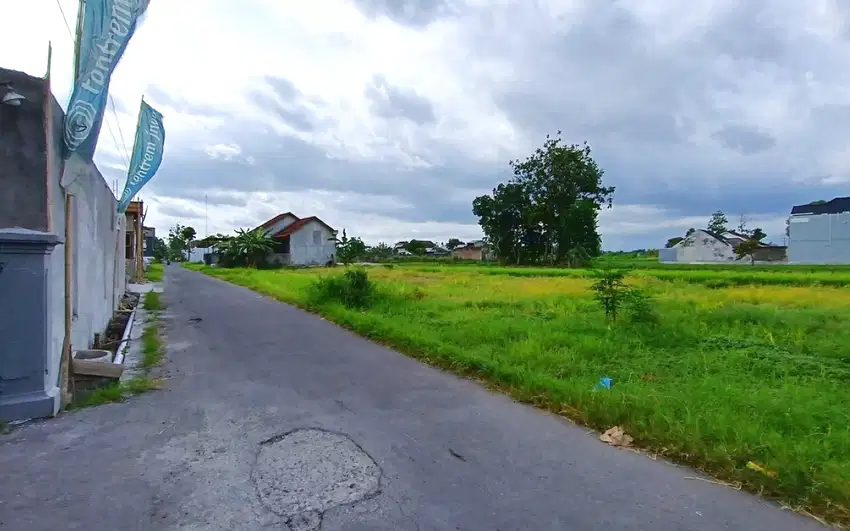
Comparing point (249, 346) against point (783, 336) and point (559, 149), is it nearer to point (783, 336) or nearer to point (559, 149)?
point (783, 336)

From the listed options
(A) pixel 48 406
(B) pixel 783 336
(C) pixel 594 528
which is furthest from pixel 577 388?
(B) pixel 783 336

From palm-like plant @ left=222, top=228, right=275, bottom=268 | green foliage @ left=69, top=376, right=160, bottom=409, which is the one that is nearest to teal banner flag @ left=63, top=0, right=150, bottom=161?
green foliage @ left=69, top=376, right=160, bottom=409

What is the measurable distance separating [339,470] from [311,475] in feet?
0.65

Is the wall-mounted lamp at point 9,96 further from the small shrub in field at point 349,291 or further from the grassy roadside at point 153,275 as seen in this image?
the grassy roadside at point 153,275

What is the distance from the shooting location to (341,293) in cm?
1254

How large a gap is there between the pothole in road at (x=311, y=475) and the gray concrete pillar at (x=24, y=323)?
2.22 meters

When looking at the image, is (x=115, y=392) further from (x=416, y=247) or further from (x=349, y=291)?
(x=416, y=247)

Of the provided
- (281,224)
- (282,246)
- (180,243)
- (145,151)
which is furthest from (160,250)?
(145,151)

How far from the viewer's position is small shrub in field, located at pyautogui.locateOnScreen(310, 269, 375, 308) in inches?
482

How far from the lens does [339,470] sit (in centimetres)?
333

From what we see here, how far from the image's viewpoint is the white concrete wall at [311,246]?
4253cm

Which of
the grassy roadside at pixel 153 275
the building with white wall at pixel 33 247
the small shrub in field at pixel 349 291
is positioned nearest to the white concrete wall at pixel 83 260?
the building with white wall at pixel 33 247

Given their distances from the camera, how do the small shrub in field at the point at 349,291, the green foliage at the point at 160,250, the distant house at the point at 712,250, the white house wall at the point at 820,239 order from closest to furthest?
the small shrub in field at the point at 349,291 → the white house wall at the point at 820,239 → the distant house at the point at 712,250 → the green foliage at the point at 160,250

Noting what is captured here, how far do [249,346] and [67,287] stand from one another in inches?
126
